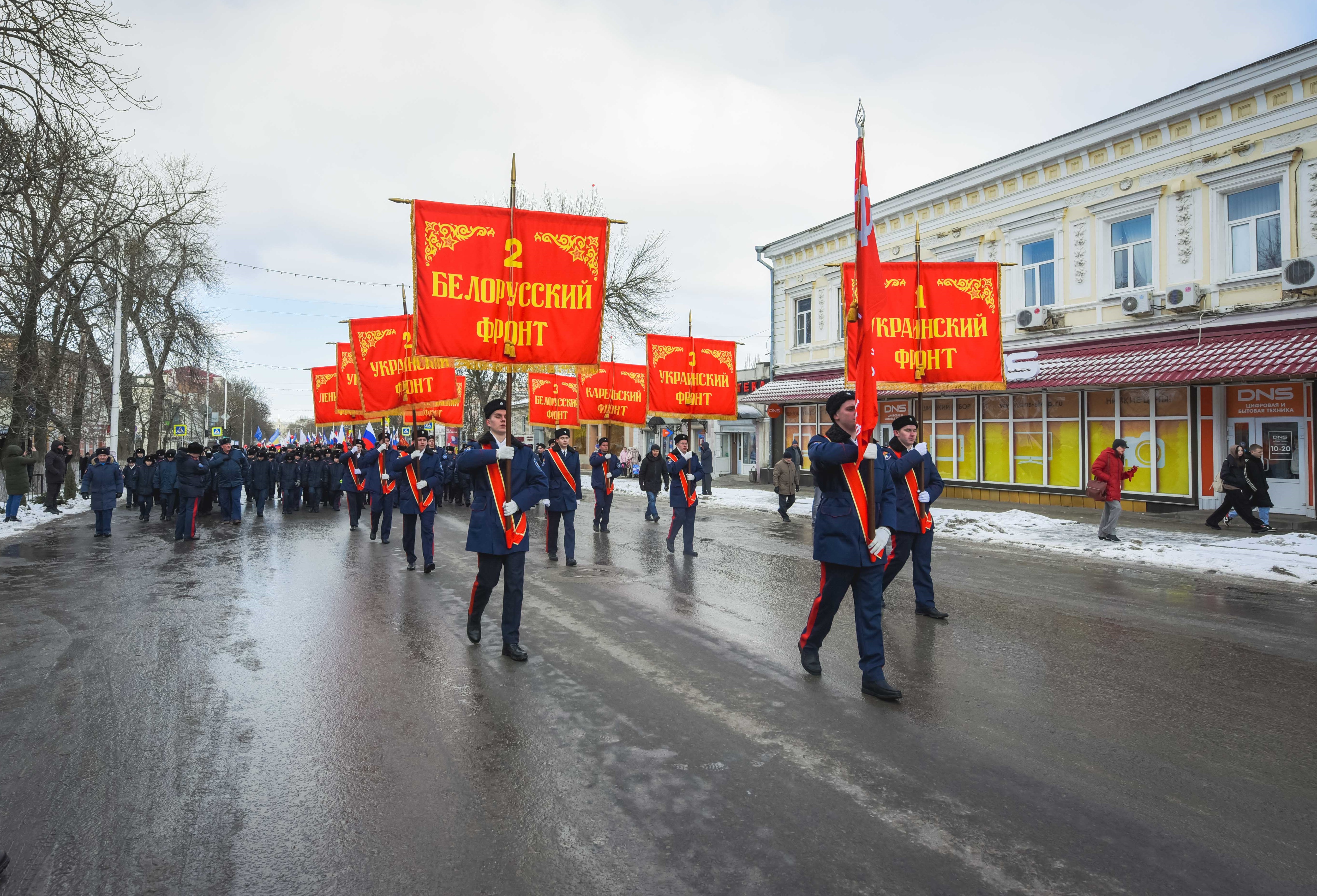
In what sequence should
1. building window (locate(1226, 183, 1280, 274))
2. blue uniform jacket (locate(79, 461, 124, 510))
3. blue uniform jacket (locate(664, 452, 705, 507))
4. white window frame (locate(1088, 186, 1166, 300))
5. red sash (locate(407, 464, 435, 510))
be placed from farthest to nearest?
white window frame (locate(1088, 186, 1166, 300)) → building window (locate(1226, 183, 1280, 274)) → blue uniform jacket (locate(79, 461, 124, 510)) → blue uniform jacket (locate(664, 452, 705, 507)) → red sash (locate(407, 464, 435, 510))

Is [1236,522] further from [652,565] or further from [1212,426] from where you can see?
[652,565]

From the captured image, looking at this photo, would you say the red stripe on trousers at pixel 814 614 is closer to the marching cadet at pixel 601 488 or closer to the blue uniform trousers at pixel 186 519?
the marching cadet at pixel 601 488

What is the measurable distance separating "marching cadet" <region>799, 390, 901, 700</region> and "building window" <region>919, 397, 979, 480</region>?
17.6 m

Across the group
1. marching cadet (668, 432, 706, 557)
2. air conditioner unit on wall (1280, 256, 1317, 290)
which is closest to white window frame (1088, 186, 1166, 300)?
air conditioner unit on wall (1280, 256, 1317, 290)

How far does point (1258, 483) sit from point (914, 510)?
1058 centimetres

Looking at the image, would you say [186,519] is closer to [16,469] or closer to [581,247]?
[16,469]

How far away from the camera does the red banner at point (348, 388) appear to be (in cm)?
2109

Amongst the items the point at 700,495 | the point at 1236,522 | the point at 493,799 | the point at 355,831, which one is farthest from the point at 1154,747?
the point at 700,495

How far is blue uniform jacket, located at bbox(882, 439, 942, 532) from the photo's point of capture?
722 cm

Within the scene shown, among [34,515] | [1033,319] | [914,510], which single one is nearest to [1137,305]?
[1033,319]

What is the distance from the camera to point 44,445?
2378cm

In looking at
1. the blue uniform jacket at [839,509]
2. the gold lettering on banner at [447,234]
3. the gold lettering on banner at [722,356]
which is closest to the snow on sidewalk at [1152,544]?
the gold lettering on banner at [722,356]

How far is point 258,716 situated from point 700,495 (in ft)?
69.3

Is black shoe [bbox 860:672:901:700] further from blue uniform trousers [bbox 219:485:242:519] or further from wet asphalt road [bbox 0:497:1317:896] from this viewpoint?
blue uniform trousers [bbox 219:485:242:519]
